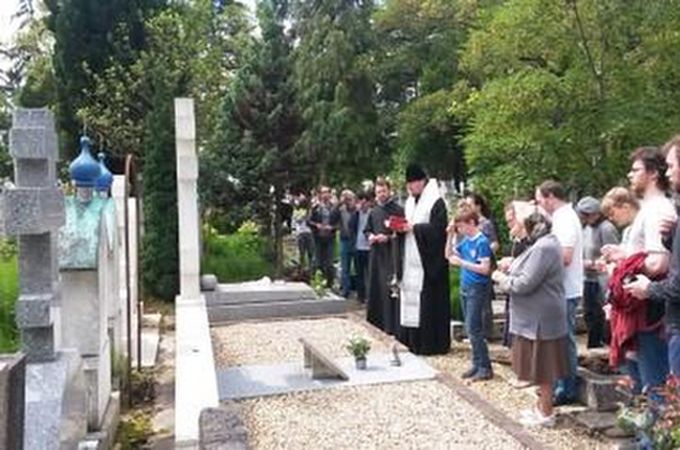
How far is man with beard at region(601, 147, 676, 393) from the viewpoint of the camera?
Result: 442 centimetres

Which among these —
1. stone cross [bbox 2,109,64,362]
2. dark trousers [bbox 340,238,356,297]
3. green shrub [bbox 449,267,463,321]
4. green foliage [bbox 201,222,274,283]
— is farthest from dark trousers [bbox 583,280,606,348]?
green foliage [bbox 201,222,274,283]

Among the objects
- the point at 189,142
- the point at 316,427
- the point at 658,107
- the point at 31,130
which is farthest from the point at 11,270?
the point at 658,107

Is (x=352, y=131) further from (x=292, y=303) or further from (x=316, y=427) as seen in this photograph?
Answer: (x=316, y=427)

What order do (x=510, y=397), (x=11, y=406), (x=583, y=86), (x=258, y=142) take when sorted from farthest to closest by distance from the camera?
1. (x=258, y=142)
2. (x=583, y=86)
3. (x=510, y=397)
4. (x=11, y=406)

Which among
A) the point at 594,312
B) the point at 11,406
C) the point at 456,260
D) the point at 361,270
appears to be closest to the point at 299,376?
the point at 456,260

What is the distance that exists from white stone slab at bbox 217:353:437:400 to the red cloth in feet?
8.23

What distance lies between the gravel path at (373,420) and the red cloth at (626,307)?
3.43 ft

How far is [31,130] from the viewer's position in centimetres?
410

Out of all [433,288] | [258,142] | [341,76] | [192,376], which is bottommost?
[192,376]

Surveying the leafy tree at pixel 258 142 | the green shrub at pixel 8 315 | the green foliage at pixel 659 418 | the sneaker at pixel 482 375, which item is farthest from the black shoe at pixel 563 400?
the leafy tree at pixel 258 142

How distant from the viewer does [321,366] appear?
23.3 ft

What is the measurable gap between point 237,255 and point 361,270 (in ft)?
15.4

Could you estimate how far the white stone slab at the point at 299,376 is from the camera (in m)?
6.63

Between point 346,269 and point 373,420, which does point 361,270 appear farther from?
point 373,420
